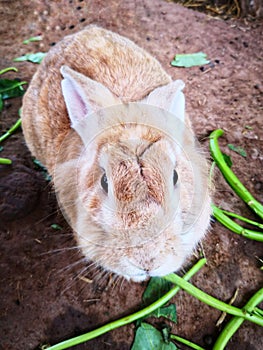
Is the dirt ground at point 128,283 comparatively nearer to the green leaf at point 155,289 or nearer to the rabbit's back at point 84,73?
the green leaf at point 155,289

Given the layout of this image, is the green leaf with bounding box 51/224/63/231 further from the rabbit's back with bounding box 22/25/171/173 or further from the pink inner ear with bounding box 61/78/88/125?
the pink inner ear with bounding box 61/78/88/125

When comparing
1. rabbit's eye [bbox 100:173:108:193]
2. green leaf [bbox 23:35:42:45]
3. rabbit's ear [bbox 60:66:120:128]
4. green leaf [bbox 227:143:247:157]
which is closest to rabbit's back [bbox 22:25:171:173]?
rabbit's ear [bbox 60:66:120:128]

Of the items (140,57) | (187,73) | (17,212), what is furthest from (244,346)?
(187,73)

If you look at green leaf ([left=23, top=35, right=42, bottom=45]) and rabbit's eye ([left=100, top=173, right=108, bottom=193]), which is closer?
rabbit's eye ([left=100, top=173, right=108, bottom=193])

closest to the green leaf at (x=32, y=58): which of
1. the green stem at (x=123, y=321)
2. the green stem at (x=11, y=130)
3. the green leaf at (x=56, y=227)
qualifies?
the green stem at (x=11, y=130)

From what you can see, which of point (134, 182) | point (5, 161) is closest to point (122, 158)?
point (134, 182)
